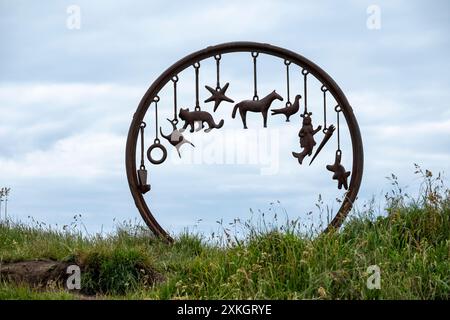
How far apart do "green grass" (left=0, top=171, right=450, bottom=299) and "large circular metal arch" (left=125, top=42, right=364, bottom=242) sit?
59cm

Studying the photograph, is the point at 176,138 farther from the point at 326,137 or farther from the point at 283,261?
the point at 283,261

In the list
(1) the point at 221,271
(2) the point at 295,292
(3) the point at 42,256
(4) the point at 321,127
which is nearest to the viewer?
(2) the point at 295,292

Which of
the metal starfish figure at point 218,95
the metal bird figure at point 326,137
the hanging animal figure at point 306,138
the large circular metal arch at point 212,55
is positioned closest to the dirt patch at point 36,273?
the large circular metal arch at point 212,55

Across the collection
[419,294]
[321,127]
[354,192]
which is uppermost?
[321,127]

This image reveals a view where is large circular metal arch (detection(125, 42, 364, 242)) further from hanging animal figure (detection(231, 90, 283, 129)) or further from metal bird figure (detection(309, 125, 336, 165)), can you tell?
hanging animal figure (detection(231, 90, 283, 129))

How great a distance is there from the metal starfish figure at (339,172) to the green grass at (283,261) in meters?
0.98

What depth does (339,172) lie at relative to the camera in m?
10.4

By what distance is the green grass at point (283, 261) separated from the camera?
746 centimetres

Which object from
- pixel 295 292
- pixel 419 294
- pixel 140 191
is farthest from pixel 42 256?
pixel 419 294

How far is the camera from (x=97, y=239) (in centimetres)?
1037

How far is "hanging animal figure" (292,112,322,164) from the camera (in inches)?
400

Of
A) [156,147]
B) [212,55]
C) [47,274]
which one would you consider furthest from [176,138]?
[47,274]

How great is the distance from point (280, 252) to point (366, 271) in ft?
3.24
